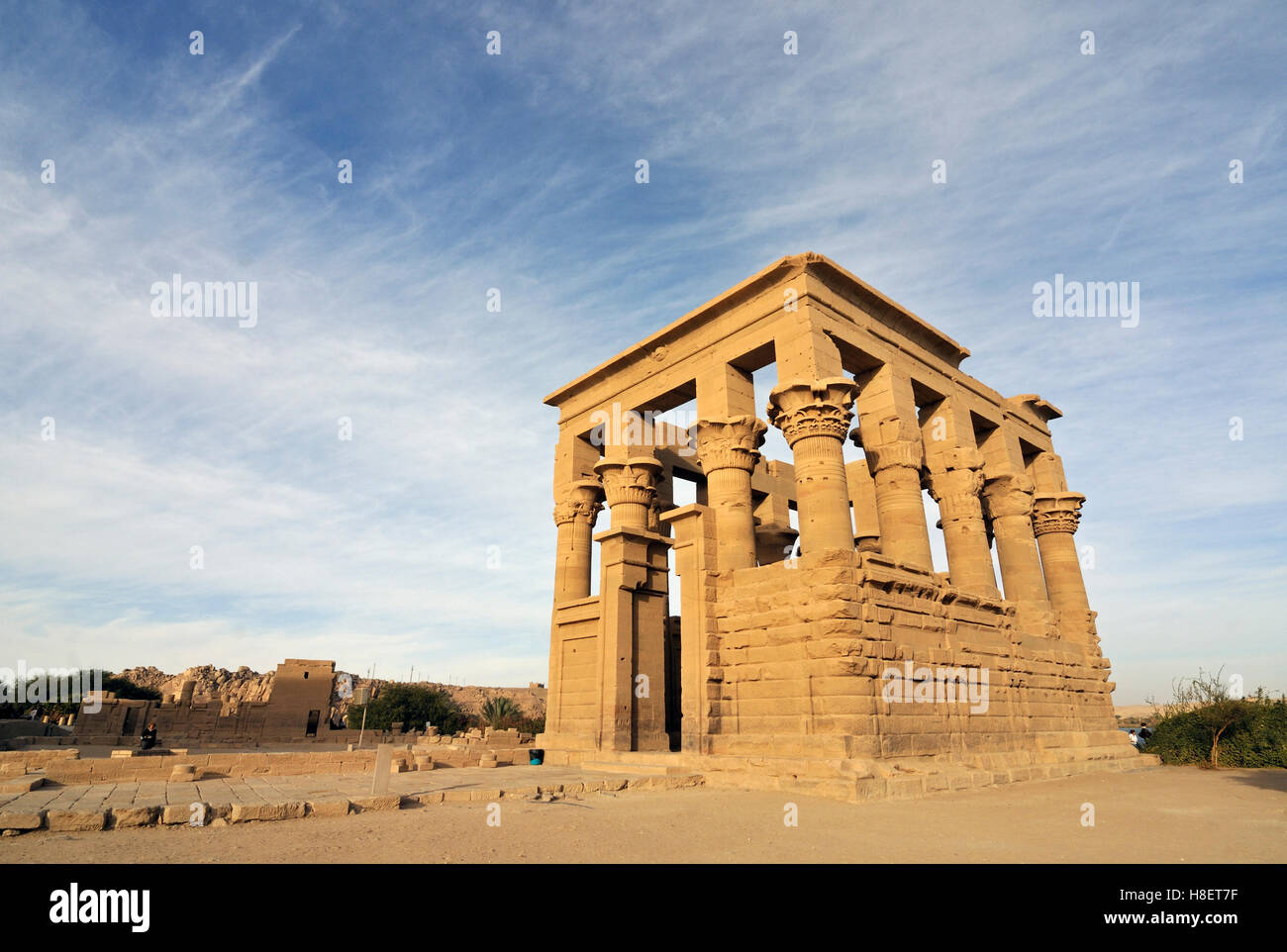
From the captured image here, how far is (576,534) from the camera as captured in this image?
19953mm

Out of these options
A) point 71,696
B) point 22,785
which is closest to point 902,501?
point 22,785

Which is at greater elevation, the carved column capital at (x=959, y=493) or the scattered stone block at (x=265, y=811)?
the carved column capital at (x=959, y=493)

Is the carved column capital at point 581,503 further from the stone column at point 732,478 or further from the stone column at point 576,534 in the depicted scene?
the stone column at point 732,478

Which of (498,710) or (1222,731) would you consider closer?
(1222,731)

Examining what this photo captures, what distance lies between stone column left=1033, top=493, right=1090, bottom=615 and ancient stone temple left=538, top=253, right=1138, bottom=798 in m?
0.07

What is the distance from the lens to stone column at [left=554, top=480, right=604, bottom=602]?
64.3ft

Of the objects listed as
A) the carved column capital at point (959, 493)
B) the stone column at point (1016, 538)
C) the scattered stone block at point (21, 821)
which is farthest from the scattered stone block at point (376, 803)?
the stone column at point (1016, 538)

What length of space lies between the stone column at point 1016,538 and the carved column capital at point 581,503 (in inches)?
458

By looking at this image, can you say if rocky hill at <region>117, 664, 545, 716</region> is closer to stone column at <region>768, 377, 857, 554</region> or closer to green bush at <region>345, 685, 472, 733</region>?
green bush at <region>345, 685, 472, 733</region>

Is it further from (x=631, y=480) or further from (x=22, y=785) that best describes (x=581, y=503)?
(x=22, y=785)

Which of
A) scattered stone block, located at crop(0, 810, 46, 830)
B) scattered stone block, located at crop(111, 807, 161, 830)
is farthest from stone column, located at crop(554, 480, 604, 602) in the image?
scattered stone block, located at crop(0, 810, 46, 830)

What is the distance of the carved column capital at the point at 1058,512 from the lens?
71.6ft

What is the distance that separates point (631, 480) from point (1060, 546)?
1402 centimetres
